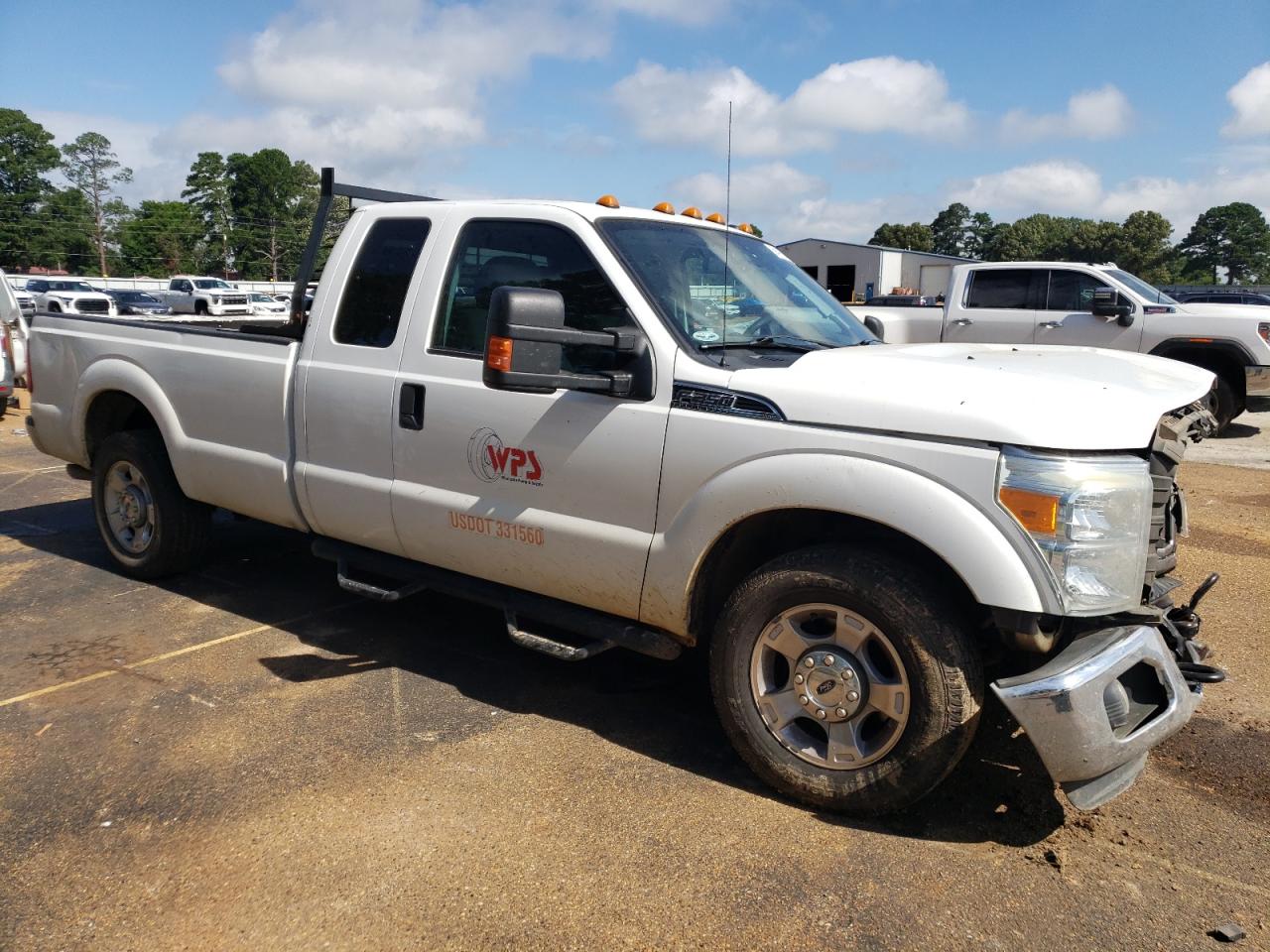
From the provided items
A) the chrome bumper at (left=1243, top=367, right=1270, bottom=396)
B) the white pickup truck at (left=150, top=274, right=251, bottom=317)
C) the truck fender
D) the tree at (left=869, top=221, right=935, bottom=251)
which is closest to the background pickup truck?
the chrome bumper at (left=1243, top=367, right=1270, bottom=396)

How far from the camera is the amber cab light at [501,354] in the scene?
306 cm

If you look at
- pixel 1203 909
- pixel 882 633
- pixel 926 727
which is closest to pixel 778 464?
pixel 882 633

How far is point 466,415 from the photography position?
3.85 meters

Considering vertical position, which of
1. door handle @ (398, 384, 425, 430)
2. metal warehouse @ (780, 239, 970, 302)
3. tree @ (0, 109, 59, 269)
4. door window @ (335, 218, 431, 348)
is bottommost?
door handle @ (398, 384, 425, 430)

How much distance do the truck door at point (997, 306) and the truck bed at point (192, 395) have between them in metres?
9.71

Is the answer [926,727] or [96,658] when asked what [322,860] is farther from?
[96,658]

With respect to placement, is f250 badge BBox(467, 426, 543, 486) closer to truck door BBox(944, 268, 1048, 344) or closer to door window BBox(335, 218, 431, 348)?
door window BBox(335, 218, 431, 348)

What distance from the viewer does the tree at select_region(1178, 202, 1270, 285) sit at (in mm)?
118500

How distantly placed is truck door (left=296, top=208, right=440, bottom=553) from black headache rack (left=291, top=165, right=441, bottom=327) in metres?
0.52

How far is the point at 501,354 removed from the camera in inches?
121

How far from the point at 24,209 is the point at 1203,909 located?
11580cm

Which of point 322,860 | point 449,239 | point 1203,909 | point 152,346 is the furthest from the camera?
point 152,346

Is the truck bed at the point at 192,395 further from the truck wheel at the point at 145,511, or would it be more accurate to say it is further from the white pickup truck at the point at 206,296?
the white pickup truck at the point at 206,296

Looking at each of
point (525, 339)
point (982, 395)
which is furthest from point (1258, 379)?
point (525, 339)
